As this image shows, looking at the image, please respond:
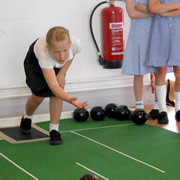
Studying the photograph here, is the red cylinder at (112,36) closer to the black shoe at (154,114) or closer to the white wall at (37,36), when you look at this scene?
the white wall at (37,36)

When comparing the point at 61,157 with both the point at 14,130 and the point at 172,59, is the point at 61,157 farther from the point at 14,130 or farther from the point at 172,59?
the point at 172,59

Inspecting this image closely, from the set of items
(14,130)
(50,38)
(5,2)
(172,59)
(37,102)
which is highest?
(5,2)

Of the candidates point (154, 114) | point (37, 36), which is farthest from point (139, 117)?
point (37, 36)

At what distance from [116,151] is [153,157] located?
0.99ft

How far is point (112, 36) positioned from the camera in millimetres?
4516

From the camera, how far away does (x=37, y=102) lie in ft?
12.1

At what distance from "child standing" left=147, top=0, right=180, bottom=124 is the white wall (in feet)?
2.52

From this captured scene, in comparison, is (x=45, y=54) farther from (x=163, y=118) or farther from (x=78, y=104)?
(x=163, y=118)

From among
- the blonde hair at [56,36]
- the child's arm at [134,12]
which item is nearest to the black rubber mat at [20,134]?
the blonde hair at [56,36]

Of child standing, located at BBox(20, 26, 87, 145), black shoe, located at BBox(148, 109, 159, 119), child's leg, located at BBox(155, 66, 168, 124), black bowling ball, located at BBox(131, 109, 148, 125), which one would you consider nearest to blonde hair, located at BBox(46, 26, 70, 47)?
child standing, located at BBox(20, 26, 87, 145)

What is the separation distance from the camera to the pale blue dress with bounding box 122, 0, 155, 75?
3936mm

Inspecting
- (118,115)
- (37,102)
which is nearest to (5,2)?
(37,102)

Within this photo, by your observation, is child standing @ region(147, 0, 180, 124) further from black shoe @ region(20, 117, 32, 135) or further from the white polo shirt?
black shoe @ region(20, 117, 32, 135)

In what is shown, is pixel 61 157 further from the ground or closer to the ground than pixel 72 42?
closer to the ground
